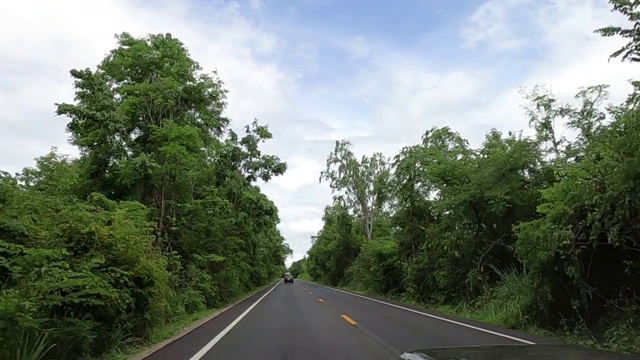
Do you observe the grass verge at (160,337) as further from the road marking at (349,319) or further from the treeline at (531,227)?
the treeline at (531,227)

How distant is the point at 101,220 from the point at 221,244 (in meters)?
16.9

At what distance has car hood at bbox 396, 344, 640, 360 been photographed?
127 inches

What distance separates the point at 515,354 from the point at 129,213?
1275 cm

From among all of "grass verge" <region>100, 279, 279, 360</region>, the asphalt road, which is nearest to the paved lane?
the asphalt road

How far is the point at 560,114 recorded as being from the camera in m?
23.7

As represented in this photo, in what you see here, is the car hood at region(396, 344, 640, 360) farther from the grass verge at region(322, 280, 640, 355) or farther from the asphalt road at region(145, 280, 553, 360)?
the grass verge at region(322, 280, 640, 355)

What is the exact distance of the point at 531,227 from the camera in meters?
14.0

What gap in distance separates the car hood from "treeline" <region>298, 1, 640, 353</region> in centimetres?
819

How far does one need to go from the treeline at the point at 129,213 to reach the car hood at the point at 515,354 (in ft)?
20.7

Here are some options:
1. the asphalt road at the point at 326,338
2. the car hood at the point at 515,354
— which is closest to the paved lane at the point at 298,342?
the asphalt road at the point at 326,338

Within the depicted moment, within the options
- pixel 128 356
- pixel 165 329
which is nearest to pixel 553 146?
pixel 165 329

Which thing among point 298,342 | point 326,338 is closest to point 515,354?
point 298,342

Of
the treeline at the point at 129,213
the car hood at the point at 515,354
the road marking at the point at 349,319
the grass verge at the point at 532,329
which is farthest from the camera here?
the road marking at the point at 349,319

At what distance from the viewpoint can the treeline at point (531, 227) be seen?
1172cm
